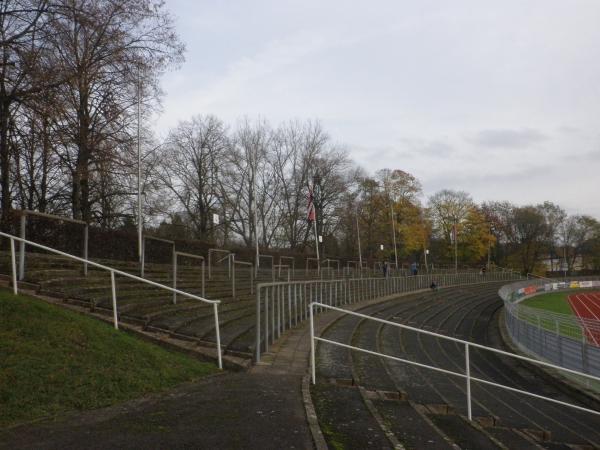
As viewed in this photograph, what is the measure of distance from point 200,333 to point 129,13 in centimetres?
1044

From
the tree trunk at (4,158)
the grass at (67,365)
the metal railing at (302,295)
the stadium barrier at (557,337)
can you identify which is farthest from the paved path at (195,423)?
the tree trunk at (4,158)

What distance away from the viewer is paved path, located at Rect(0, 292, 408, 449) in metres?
4.06

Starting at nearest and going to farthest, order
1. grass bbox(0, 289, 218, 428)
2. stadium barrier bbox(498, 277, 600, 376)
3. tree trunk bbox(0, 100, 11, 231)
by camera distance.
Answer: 1. grass bbox(0, 289, 218, 428)
2. stadium barrier bbox(498, 277, 600, 376)
3. tree trunk bbox(0, 100, 11, 231)

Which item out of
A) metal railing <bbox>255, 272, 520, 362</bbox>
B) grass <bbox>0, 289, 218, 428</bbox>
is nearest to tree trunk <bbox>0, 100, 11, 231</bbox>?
grass <bbox>0, 289, 218, 428</bbox>

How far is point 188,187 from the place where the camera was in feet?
149

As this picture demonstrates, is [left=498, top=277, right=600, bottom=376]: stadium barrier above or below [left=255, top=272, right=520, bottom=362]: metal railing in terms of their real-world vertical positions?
below

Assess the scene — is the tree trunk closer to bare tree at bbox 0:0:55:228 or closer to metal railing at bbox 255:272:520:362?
bare tree at bbox 0:0:55:228

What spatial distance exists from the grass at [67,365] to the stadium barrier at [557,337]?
8616 millimetres

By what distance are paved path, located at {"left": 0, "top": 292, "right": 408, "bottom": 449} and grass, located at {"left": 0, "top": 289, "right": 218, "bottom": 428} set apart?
235 mm

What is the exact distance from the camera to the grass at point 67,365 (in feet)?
15.9

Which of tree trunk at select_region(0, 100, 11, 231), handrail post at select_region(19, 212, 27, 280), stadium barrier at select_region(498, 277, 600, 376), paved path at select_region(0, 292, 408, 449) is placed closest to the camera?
paved path at select_region(0, 292, 408, 449)

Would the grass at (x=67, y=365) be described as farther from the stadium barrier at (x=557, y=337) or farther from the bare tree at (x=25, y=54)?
the stadium barrier at (x=557, y=337)

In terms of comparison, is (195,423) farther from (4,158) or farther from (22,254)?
(4,158)

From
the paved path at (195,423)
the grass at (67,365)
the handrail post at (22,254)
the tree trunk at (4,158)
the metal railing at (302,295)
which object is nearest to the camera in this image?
the paved path at (195,423)
